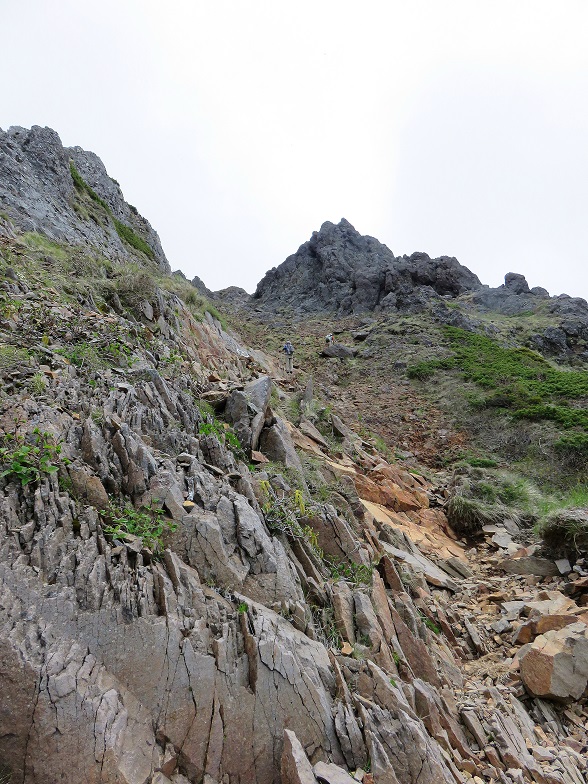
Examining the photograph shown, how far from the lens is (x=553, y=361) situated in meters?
30.2

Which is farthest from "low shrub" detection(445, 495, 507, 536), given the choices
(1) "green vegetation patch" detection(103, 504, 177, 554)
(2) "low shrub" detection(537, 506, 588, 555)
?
(1) "green vegetation patch" detection(103, 504, 177, 554)

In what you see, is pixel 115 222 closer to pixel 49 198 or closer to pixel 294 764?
pixel 49 198

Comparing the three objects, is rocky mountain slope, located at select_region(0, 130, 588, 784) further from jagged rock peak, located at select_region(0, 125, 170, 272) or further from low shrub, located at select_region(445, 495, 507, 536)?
jagged rock peak, located at select_region(0, 125, 170, 272)

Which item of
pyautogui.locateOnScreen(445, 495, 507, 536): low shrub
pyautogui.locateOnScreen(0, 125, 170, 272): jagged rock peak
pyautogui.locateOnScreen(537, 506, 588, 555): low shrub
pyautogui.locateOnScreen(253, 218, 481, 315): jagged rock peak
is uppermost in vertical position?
pyautogui.locateOnScreen(253, 218, 481, 315): jagged rock peak

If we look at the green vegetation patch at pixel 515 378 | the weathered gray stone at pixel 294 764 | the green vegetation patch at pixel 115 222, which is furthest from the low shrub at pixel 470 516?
the green vegetation patch at pixel 115 222

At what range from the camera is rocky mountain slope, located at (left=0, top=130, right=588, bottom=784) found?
322 cm

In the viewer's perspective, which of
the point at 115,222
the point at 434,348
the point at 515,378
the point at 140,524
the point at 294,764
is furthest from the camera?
the point at 434,348

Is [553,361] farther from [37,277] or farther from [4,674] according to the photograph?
[4,674]

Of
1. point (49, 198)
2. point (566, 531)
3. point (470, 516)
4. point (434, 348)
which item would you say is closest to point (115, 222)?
point (49, 198)

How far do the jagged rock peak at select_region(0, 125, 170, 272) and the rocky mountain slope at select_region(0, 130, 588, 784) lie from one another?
23.9ft

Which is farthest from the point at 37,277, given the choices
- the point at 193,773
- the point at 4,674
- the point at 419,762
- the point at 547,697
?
the point at 547,697

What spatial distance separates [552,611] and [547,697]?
152 cm

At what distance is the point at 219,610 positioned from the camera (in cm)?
395

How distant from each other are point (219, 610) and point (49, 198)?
59.4 ft
